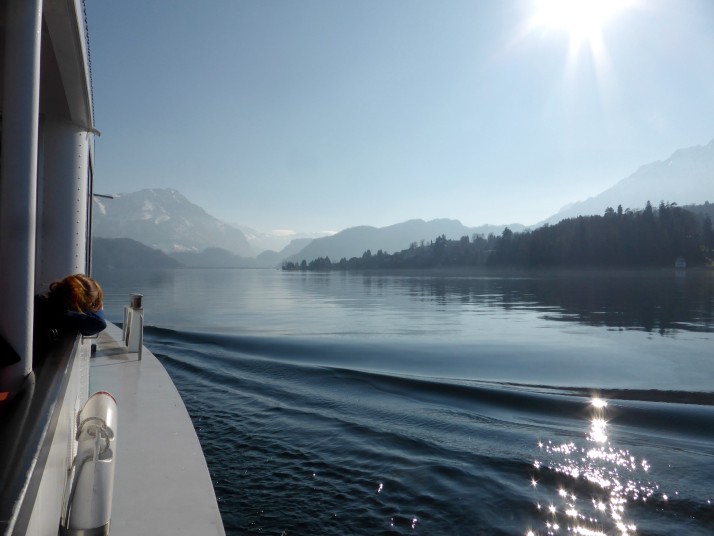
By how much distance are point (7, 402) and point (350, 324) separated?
21.2 meters

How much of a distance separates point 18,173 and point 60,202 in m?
5.03

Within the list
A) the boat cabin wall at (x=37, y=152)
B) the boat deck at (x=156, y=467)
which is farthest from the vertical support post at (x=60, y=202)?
the boat deck at (x=156, y=467)

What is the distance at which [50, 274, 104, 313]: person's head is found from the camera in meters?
4.73

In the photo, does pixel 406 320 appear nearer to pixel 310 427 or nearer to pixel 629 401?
pixel 629 401

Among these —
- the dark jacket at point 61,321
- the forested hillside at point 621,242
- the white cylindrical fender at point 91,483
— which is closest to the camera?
the white cylindrical fender at point 91,483

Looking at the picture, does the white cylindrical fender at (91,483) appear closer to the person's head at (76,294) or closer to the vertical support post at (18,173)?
the vertical support post at (18,173)

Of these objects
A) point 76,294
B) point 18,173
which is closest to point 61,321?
point 76,294

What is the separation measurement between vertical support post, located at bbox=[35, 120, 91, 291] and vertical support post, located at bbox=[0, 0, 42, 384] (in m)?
4.64

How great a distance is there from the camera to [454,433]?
7773mm

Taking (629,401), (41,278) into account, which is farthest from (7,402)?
(629,401)

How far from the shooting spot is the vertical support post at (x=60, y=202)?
6.97 m

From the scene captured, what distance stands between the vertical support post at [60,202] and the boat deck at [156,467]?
6.14 feet

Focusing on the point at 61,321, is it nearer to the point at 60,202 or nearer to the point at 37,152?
the point at 37,152

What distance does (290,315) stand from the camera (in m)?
28.5
